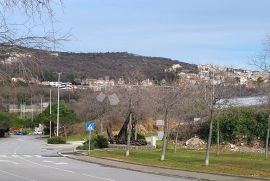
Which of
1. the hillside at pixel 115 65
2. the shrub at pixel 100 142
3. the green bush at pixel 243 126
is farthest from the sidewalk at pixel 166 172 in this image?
the hillside at pixel 115 65

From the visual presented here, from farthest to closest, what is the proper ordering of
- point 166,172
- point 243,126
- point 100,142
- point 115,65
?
point 115,65 → point 243,126 → point 100,142 → point 166,172

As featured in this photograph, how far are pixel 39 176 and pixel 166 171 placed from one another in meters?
6.49

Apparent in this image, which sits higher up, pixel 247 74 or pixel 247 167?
pixel 247 74

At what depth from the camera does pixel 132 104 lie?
136ft

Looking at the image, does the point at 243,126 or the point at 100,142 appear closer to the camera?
the point at 100,142

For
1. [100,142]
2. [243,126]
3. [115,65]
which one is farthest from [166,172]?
[115,65]

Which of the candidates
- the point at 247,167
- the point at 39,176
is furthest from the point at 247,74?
the point at 39,176

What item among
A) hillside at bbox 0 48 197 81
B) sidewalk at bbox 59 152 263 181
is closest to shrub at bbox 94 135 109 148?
hillside at bbox 0 48 197 81

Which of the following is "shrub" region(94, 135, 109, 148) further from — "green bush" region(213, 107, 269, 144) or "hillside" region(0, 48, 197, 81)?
"hillside" region(0, 48, 197, 81)

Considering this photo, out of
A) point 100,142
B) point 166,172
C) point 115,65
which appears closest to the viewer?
point 166,172

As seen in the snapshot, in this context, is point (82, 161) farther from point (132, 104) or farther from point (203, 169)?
point (203, 169)

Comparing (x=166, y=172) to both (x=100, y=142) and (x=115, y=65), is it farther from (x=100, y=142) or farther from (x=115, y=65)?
(x=115, y=65)

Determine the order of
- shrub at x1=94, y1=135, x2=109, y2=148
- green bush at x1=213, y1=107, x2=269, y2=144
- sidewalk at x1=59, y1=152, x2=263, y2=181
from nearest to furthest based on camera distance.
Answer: sidewalk at x1=59, y1=152, x2=263, y2=181, shrub at x1=94, y1=135, x2=109, y2=148, green bush at x1=213, y1=107, x2=269, y2=144

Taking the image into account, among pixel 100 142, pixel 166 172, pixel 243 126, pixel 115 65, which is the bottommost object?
pixel 100 142
